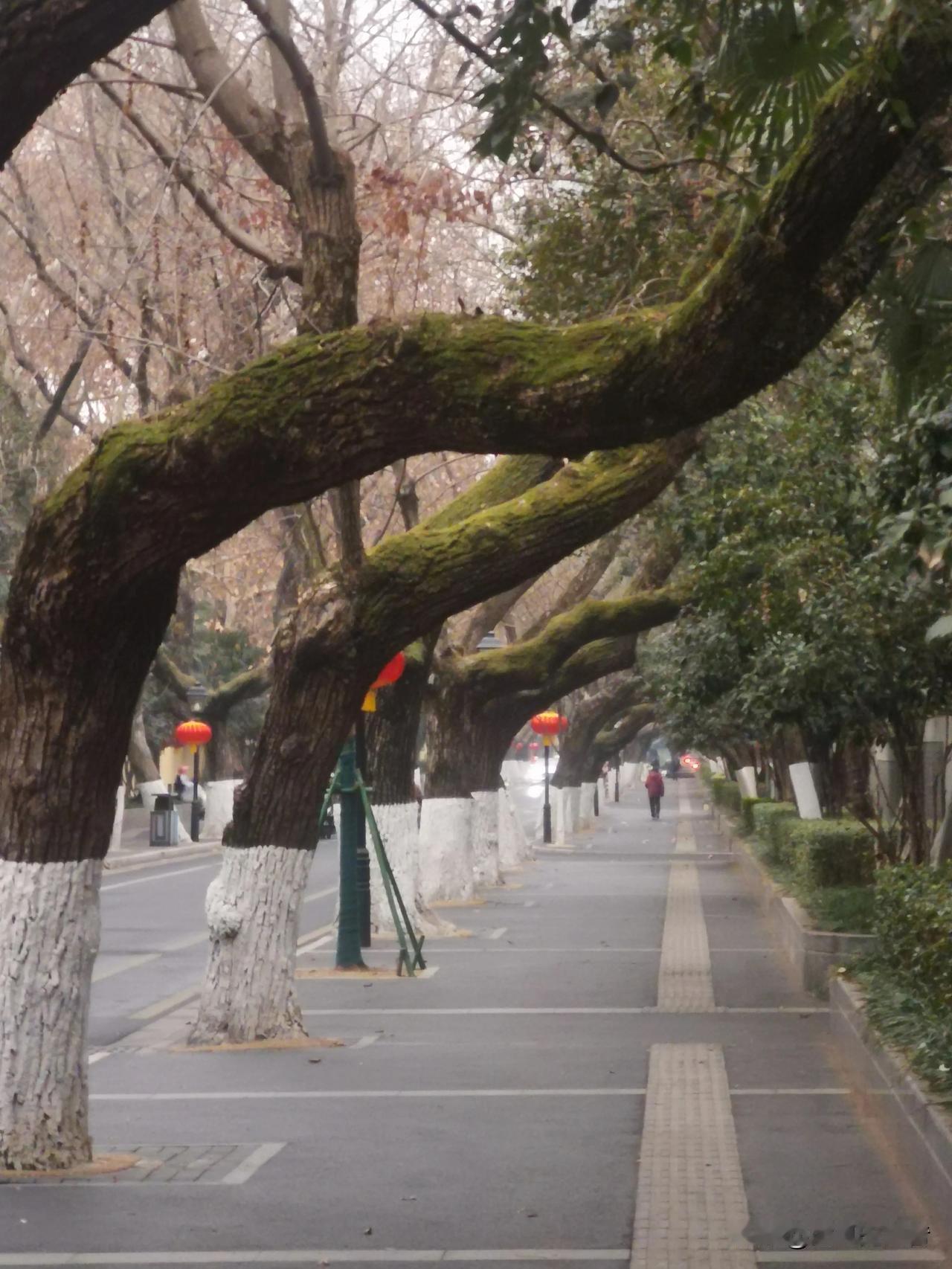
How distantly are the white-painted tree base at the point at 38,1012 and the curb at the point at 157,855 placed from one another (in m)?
24.9

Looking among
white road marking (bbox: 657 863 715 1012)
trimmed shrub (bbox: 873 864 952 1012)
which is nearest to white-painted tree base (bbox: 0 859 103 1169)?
trimmed shrub (bbox: 873 864 952 1012)

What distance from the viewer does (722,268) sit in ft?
21.2

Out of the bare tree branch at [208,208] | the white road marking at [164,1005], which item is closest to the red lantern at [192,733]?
the white road marking at [164,1005]

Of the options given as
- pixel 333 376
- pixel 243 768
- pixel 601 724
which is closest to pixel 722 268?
pixel 333 376

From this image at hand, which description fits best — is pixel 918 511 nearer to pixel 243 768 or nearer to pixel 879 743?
pixel 879 743

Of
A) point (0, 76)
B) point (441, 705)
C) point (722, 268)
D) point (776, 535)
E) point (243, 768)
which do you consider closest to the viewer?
point (0, 76)

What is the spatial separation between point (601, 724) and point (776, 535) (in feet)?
114

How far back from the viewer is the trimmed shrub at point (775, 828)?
22.8m

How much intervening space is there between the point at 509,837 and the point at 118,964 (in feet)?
58.2

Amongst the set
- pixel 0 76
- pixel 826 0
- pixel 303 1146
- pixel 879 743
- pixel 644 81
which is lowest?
pixel 303 1146

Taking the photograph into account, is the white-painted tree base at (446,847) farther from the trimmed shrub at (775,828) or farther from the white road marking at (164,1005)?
the white road marking at (164,1005)

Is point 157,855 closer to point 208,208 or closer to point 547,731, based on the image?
point 547,731

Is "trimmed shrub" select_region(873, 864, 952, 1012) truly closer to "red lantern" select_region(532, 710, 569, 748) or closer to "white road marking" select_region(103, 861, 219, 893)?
"white road marking" select_region(103, 861, 219, 893)

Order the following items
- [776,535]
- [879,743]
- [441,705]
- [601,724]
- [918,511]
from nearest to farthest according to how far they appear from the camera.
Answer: [918,511]
[776,535]
[879,743]
[441,705]
[601,724]
